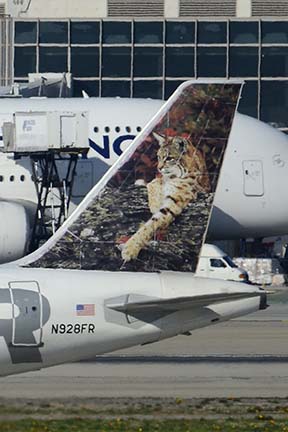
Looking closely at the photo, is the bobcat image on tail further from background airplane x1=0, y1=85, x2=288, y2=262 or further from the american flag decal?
background airplane x1=0, y1=85, x2=288, y2=262

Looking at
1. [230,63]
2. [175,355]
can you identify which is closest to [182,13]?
[230,63]

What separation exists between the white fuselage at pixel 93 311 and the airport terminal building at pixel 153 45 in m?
53.3

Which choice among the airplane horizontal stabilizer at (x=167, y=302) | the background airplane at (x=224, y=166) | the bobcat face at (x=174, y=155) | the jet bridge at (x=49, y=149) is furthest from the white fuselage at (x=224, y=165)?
the airplane horizontal stabilizer at (x=167, y=302)

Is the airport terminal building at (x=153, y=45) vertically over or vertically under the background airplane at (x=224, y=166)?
over

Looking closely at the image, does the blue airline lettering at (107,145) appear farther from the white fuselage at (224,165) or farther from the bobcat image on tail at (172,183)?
the bobcat image on tail at (172,183)

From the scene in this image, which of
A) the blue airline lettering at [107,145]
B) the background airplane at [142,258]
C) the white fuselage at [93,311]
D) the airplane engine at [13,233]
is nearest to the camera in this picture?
the white fuselage at [93,311]

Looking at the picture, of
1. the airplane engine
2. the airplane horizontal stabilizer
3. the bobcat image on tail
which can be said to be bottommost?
the airplane engine

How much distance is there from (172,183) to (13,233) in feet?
57.9

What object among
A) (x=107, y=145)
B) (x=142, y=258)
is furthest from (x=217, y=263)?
Answer: (x=142, y=258)

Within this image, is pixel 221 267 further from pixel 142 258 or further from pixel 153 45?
pixel 142 258

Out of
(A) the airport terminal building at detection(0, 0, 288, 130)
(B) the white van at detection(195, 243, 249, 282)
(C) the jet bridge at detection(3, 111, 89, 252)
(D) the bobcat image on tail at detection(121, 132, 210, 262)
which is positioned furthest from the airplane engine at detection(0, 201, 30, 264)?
(A) the airport terminal building at detection(0, 0, 288, 130)

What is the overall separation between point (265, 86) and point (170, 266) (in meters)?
54.1

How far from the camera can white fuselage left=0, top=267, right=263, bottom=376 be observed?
77.1ft

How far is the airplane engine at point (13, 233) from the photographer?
41.4 metres
